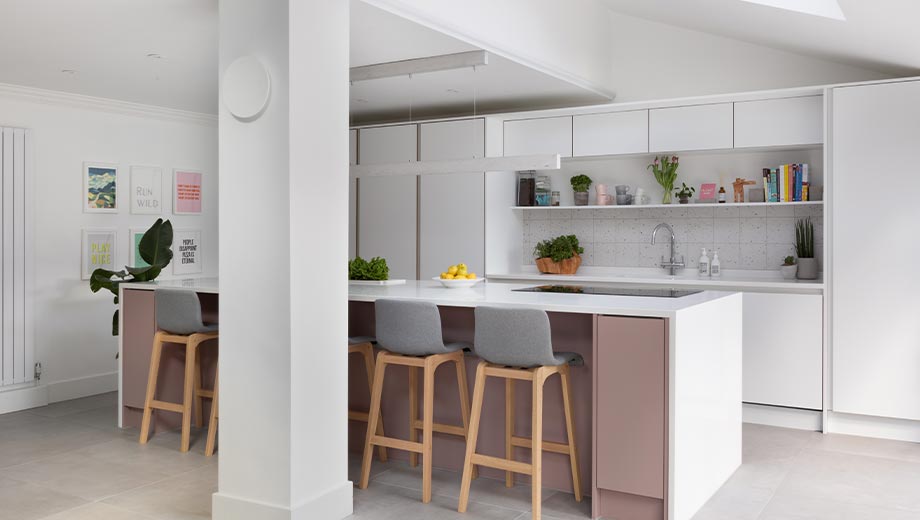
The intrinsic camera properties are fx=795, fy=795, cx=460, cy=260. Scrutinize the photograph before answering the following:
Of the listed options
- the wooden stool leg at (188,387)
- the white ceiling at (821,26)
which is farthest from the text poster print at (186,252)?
the white ceiling at (821,26)

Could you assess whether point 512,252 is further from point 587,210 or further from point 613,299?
point 613,299

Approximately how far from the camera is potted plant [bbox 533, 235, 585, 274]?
6.67m

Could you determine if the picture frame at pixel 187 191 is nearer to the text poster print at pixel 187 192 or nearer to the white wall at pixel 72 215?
the text poster print at pixel 187 192

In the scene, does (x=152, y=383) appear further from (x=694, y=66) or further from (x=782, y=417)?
(x=694, y=66)

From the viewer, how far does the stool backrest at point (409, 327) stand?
3951 millimetres

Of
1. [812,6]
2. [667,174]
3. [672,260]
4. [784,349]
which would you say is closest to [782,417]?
[784,349]

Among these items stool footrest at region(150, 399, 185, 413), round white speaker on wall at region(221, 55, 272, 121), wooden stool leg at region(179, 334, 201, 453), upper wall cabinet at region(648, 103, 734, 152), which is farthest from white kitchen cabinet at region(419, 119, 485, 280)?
round white speaker on wall at region(221, 55, 272, 121)

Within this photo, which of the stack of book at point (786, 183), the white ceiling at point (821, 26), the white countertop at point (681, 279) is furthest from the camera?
the stack of book at point (786, 183)

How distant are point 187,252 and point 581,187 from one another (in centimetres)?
370

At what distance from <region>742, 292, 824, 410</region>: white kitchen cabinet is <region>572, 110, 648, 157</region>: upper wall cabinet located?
1527 mm

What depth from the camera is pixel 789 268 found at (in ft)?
19.2

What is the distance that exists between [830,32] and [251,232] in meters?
3.72

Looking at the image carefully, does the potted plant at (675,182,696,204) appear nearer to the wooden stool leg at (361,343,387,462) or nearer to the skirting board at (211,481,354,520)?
the wooden stool leg at (361,343,387,462)

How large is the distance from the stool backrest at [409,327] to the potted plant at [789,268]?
10.3 ft
